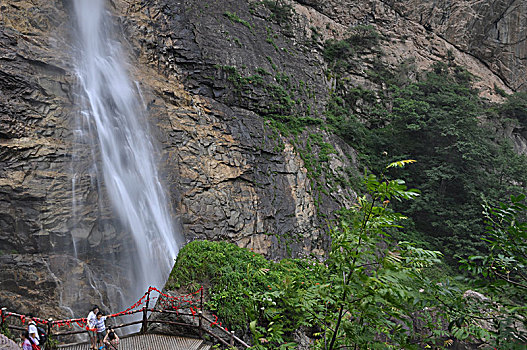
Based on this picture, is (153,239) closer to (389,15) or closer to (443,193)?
(443,193)

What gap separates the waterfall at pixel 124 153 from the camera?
12258 mm

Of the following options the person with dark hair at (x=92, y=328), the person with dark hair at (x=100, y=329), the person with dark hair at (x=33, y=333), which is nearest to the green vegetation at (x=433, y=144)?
the person with dark hair at (x=100, y=329)

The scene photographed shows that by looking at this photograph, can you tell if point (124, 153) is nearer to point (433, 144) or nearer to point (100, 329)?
point (100, 329)

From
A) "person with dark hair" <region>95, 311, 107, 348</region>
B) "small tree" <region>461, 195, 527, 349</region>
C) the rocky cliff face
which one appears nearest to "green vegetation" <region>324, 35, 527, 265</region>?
the rocky cliff face

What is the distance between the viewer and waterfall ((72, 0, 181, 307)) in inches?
483

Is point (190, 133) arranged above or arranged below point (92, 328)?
above

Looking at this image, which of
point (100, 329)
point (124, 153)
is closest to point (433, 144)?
point (124, 153)

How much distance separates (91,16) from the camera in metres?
16.3

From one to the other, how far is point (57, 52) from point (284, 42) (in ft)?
42.4

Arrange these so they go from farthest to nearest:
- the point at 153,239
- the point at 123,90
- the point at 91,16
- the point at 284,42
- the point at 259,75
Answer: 1. the point at 284,42
2. the point at 259,75
3. the point at 91,16
4. the point at 123,90
5. the point at 153,239

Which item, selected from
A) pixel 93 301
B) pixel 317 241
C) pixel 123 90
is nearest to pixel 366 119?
pixel 317 241

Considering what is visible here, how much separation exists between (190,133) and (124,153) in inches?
113

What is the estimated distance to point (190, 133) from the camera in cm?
1512

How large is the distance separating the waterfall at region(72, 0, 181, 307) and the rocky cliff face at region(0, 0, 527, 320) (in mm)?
458
